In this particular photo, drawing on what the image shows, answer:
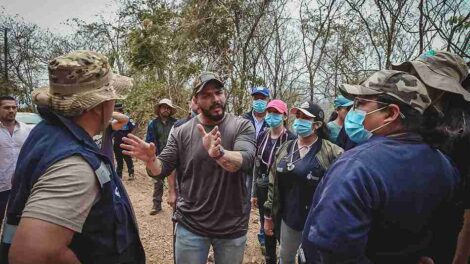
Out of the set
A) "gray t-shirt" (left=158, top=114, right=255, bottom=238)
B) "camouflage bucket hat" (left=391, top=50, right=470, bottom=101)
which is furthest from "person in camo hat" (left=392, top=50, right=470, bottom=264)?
"gray t-shirt" (left=158, top=114, right=255, bottom=238)

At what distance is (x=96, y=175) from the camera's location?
→ 4.33 ft

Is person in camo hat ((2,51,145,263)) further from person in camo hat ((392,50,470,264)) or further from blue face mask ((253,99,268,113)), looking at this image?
blue face mask ((253,99,268,113))

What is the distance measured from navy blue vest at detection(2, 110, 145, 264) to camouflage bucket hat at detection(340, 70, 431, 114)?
130cm

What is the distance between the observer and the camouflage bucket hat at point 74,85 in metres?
1.42

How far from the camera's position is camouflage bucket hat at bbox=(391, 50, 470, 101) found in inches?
75.2

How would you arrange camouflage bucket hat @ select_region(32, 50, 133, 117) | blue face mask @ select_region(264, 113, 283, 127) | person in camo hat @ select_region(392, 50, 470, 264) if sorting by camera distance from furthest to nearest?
blue face mask @ select_region(264, 113, 283, 127) < person in camo hat @ select_region(392, 50, 470, 264) < camouflage bucket hat @ select_region(32, 50, 133, 117)

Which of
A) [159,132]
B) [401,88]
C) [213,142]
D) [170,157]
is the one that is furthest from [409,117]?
[159,132]

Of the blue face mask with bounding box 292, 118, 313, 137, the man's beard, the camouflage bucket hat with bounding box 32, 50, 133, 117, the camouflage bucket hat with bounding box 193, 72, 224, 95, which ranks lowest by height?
the blue face mask with bounding box 292, 118, 313, 137

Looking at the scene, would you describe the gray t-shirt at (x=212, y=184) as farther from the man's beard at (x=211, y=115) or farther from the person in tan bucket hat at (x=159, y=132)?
the person in tan bucket hat at (x=159, y=132)

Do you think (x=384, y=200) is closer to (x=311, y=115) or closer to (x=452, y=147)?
(x=452, y=147)

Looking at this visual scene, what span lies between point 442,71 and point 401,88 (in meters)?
0.60

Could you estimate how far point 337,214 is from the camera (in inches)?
55.2

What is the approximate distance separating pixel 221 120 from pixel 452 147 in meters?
1.57

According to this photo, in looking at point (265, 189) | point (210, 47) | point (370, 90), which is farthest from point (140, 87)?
point (370, 90)
